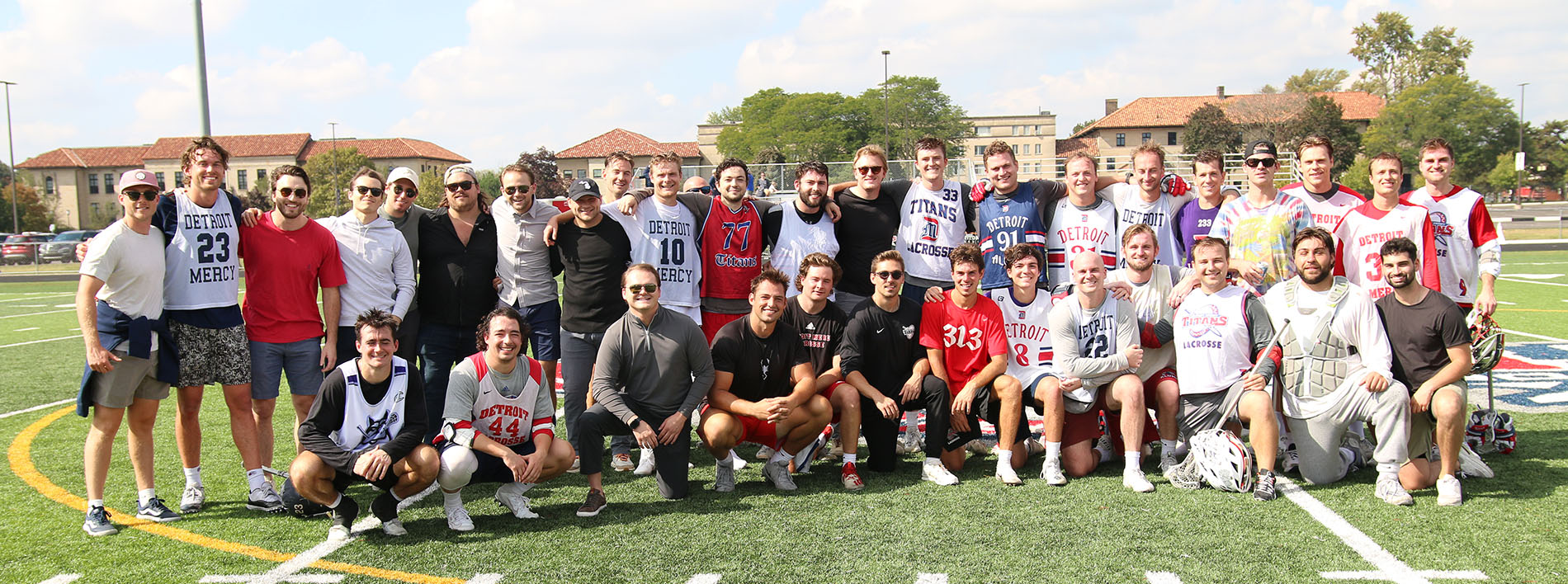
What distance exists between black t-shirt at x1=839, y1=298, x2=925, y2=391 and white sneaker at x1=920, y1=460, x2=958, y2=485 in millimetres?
482

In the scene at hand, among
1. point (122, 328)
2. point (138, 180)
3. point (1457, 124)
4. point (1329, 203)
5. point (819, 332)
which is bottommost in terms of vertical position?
point (819, 332)

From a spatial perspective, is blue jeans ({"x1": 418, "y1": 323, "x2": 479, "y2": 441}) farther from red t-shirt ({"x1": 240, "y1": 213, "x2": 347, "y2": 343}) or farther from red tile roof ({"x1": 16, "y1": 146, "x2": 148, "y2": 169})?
red tile roof ({"x1": 16, "y1": 146, "x2": 148, "y2": 169})

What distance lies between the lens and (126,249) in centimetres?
449

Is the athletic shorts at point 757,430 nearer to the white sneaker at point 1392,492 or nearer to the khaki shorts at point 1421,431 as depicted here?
the white sneaker at point 1392,492

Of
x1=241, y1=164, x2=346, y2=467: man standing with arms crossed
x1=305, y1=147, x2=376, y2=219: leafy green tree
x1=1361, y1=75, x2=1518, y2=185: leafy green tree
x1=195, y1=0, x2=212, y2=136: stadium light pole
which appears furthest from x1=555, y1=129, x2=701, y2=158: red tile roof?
x1=241, y1=164, x2=346, y2=467: man standing with arms crossed

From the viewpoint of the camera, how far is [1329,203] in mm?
5840

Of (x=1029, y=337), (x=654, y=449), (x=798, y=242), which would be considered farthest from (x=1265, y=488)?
(x=654, y=449)

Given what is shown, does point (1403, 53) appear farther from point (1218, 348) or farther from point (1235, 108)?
point (1218, 348)

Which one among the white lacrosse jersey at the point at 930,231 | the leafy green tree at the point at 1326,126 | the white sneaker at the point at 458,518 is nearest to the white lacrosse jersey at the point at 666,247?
the white lacrosse jersey at the point at 930,231

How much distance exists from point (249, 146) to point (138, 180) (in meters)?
96.1

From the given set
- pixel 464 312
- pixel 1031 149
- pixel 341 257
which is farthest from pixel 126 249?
pixel 1031 149

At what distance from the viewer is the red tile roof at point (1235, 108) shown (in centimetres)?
6706

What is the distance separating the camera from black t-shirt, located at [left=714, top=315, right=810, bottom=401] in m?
5.37

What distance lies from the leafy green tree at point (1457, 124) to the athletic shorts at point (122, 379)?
71.1 meters
